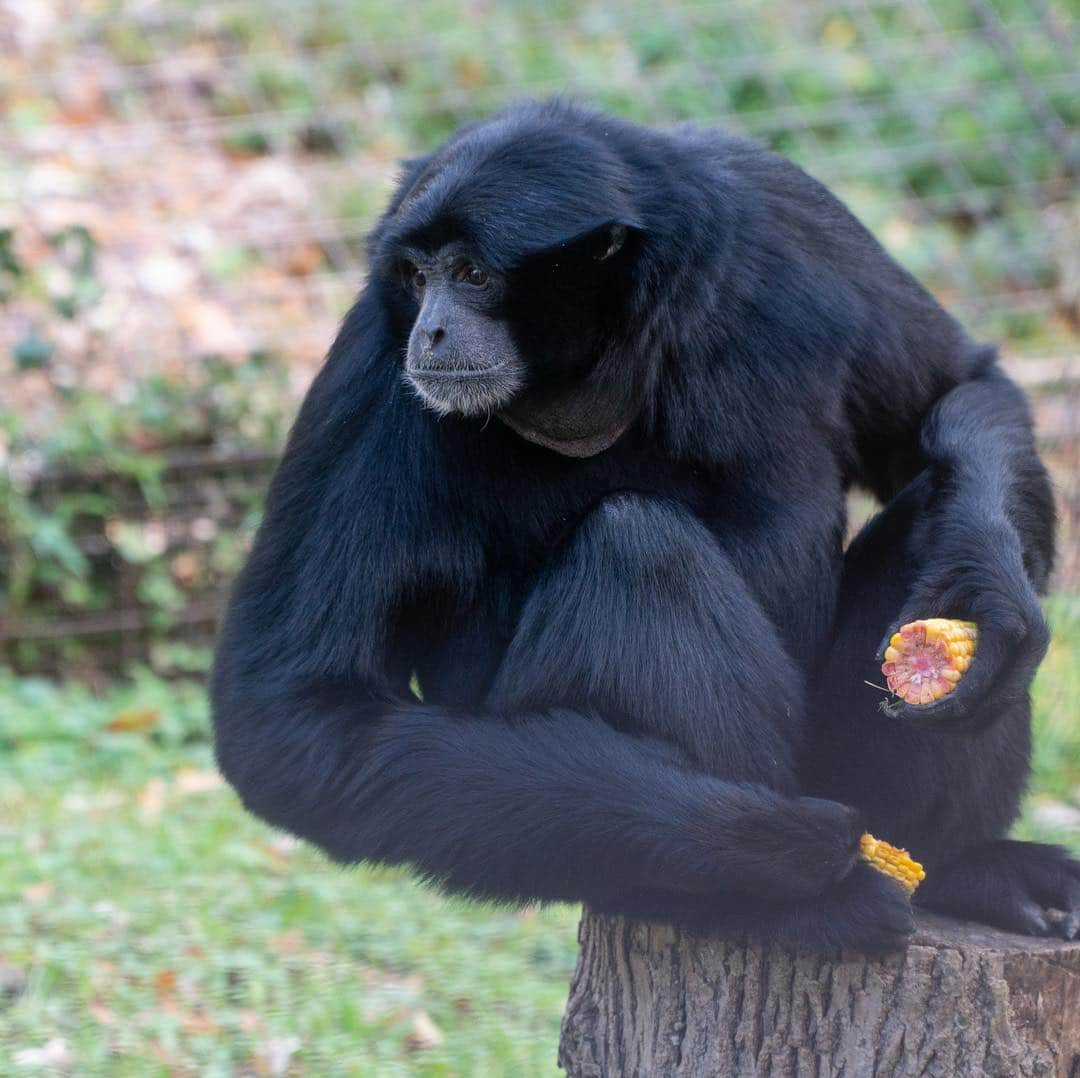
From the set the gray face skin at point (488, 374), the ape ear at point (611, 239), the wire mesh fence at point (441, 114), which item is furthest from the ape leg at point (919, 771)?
the wire mesh fence at point (441, 114)

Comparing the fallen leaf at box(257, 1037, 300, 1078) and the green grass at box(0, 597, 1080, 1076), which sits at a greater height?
the green grass at box(0, 597, 1080, 1076)

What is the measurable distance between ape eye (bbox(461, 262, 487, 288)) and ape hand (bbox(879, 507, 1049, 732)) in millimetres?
1267

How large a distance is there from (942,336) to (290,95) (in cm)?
749

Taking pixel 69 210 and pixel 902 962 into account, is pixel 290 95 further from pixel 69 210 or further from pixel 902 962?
pixel 902 962

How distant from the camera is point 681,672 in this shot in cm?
341

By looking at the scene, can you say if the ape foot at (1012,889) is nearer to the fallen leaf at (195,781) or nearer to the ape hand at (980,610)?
the ape hand at (980,610)

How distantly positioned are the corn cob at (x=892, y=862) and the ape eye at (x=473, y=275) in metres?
1.56

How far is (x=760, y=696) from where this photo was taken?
11.5ft

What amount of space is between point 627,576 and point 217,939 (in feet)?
8.20

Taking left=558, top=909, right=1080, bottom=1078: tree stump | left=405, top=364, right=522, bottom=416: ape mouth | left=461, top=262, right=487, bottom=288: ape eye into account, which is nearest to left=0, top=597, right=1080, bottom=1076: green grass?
→ left=558, top=909, right=1080, bottom=1078: tree stump

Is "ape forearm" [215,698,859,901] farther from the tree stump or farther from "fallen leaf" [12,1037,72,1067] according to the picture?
"fallen leaf" [12,1037,72,1067]

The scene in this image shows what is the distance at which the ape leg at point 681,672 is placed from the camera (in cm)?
335

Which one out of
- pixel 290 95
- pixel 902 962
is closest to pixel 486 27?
pixel 290 95

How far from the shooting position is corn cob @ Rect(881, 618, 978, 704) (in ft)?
10.8
